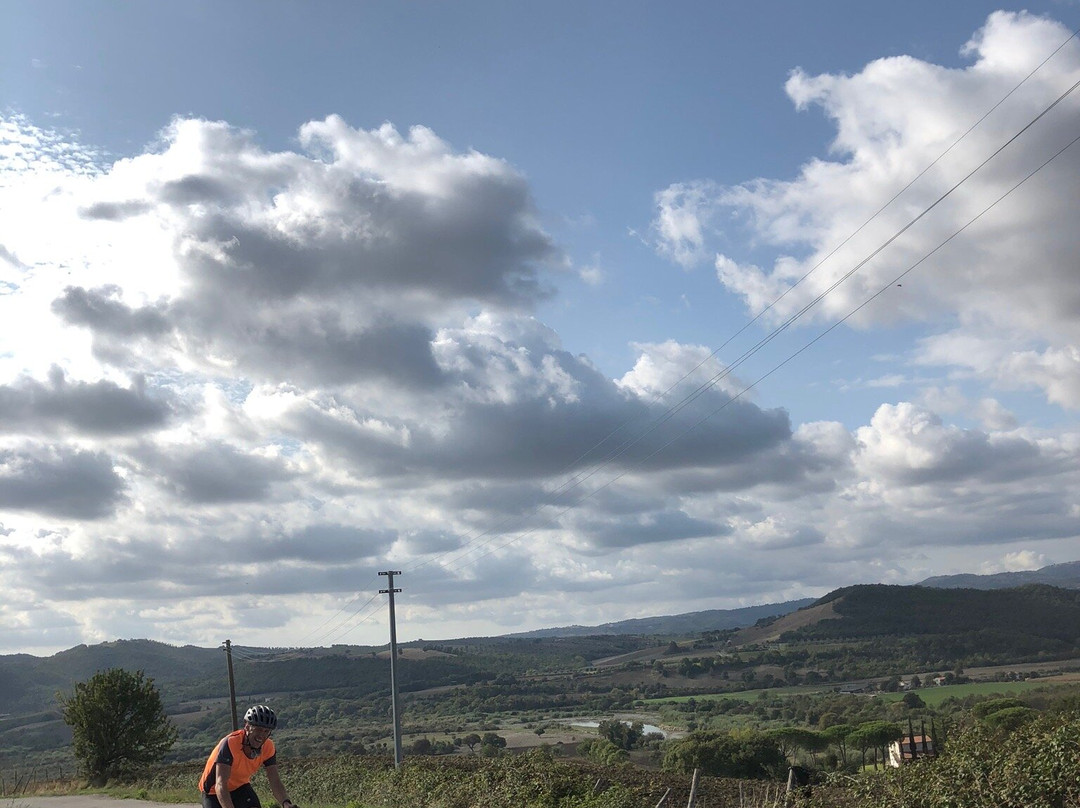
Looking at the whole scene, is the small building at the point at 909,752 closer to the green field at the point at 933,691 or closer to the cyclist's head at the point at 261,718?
the cyclist's head at the point at 261,718

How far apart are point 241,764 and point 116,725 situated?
4418cm

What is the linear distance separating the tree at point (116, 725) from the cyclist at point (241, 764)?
140ft

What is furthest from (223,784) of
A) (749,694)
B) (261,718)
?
(749,694)

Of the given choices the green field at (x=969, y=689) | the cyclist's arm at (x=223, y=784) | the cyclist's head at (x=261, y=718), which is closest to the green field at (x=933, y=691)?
the green field at (x=969, y=689)

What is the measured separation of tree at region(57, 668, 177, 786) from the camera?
4738 centimetres

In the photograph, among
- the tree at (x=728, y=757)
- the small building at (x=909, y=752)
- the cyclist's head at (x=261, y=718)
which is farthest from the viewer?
the tree at (x=728, y=757)

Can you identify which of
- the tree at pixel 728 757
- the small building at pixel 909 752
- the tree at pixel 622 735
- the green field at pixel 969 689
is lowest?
the green field at pixel 969 689

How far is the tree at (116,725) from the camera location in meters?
47.4

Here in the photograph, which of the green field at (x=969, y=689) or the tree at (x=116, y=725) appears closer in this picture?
the tree at (x=116, y=725)

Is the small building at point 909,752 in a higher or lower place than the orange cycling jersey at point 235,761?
lower

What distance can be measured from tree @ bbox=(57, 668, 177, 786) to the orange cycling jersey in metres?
42.5

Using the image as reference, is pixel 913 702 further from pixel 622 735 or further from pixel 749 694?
pixel 749 694

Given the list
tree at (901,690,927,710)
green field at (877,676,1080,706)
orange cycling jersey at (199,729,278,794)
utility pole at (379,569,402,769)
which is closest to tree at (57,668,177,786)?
utility pole at (379,569,402,769)

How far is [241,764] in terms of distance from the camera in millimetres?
9672
